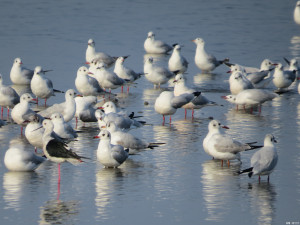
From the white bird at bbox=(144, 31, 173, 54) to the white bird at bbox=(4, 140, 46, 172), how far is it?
14.2 m

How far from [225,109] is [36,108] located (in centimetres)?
481

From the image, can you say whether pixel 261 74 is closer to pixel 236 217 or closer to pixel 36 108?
pixel 36 108

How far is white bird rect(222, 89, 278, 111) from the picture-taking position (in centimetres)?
1895

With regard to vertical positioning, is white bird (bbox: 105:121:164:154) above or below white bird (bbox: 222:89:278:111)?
below

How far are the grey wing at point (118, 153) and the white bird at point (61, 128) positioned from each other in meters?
1.69

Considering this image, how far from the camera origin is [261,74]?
21.6 metres

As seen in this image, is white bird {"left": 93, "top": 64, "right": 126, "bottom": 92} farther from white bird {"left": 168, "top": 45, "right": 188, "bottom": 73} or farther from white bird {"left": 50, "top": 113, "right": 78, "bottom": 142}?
white bird {"left": 50, "top": 113, "right": 78, "bottom": 142}

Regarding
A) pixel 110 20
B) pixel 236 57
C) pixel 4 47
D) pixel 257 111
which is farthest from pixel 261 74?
pixel 110 20

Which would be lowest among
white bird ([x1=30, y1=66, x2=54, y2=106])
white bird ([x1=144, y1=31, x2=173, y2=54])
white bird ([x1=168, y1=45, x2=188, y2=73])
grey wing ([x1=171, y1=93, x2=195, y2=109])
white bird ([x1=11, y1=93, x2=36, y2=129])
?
white bird ([x1=11, y1=93, x2=36, y2=129])

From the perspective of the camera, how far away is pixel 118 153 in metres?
13.5

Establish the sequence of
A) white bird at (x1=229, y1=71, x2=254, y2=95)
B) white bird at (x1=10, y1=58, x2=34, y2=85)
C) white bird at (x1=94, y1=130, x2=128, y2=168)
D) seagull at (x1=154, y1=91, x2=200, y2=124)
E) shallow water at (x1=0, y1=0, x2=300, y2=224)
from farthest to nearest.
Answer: white bird at (x1=10, y1=58, x2=34, y2=85) → white bird at (x1=229, y1=71, x2=254, y2=95) → seagull at (x1=154, y1=91, x2=200, y2=124) → white bird at (x1=94, y1=130, x2=128, y2=168) → shallow water at (x1=0, y1=0, x2=300, y2=224)

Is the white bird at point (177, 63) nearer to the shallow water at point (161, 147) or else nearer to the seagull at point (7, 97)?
the shallow water at point (161, 147)

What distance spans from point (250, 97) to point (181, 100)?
2.13 m

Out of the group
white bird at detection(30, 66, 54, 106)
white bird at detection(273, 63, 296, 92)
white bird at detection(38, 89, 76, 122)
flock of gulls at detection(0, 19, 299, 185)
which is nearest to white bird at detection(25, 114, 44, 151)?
flock of gulls at detection(0, 19, 299, 185)
